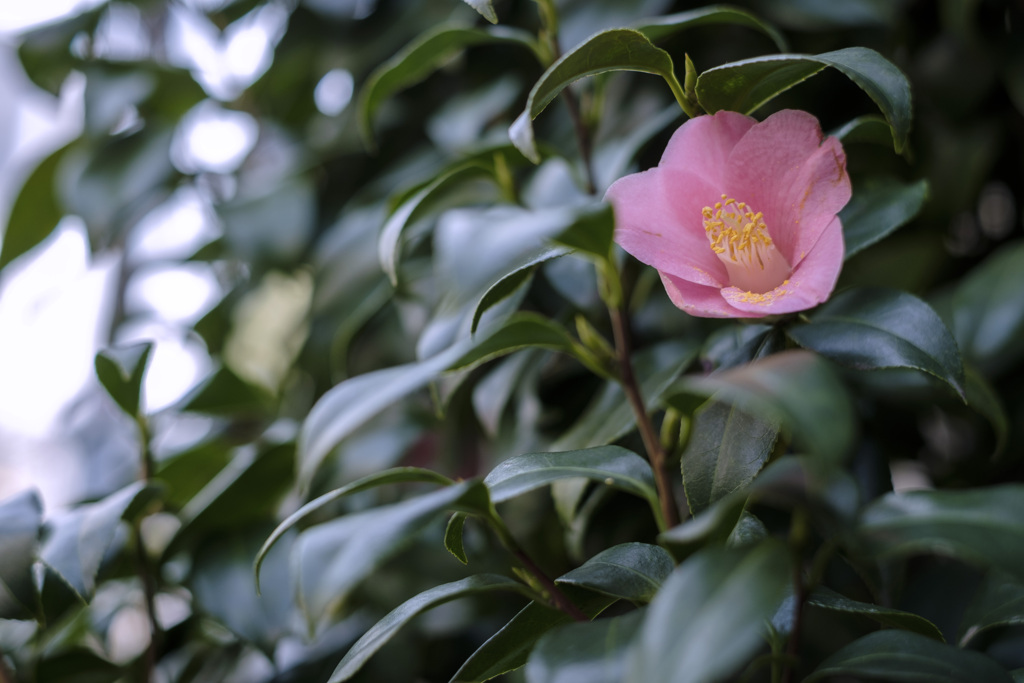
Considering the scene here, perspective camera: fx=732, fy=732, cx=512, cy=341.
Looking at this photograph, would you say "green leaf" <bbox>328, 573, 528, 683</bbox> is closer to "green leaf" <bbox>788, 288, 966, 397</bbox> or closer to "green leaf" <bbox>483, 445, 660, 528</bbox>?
"green leaf" <bbox>483, 445, 660, 528</bbox>

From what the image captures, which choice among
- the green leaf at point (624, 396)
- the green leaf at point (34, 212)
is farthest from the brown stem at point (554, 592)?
the green leaf at point (34, 212)

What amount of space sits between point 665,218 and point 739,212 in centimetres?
5

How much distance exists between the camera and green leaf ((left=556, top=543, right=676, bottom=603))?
0.38 metres

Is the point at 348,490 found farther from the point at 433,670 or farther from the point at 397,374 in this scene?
the point at 433,670

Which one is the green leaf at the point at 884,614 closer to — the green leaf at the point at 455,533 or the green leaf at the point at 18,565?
the green leaf at the point at 455,533

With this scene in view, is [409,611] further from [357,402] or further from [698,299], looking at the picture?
[698,299]

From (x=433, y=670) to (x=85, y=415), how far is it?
122 cm

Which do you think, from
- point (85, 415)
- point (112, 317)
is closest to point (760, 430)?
point (112, 317)

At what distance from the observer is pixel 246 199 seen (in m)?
0.95

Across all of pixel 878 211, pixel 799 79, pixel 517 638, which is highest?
pixel 799 79

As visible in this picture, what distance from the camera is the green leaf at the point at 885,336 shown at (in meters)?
0.39

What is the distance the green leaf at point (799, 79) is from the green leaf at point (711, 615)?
24 cm

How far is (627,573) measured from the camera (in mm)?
393

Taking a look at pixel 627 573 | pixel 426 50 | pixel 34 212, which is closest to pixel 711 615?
pixel 627 573
